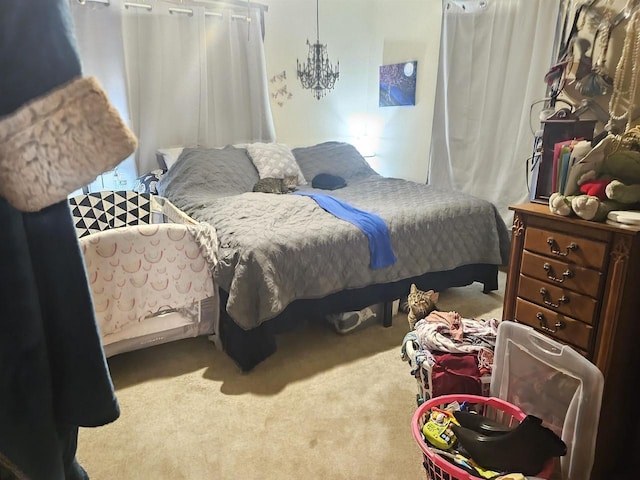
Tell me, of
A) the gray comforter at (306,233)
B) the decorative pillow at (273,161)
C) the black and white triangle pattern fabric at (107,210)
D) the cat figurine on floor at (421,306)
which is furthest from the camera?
the decorative pillow at (273,161)

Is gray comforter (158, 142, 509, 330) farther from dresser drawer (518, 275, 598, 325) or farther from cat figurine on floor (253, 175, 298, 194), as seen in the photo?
dresser drawer (518, 275, 598, 325)

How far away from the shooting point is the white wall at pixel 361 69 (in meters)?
4.14

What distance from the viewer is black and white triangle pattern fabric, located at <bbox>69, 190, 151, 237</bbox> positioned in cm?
267

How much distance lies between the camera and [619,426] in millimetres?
1542

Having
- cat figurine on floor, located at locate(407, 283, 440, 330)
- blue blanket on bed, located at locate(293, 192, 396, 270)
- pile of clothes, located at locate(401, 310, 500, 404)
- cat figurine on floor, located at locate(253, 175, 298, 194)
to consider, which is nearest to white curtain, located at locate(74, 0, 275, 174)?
cat figurine on floor, located at locate(253, 175, 298, 194)

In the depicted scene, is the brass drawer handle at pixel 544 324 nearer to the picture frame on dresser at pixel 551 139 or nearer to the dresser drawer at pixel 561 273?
the dresser drawer at pixel 561 273

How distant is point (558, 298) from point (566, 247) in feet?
0.60

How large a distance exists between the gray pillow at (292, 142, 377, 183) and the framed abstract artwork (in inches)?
32.0

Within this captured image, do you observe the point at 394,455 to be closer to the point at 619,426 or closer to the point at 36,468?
the point at 619,426

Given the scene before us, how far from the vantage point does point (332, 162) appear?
12.8 feet

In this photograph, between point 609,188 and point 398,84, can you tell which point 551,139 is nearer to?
point 609,188

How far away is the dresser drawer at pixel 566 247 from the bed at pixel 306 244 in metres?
1.03

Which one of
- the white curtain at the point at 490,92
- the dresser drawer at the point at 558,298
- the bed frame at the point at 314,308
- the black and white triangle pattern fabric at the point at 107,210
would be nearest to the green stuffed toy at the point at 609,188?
the dresser drawer at the point at 558,298

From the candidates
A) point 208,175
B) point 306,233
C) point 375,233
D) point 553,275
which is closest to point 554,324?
point 553,275
